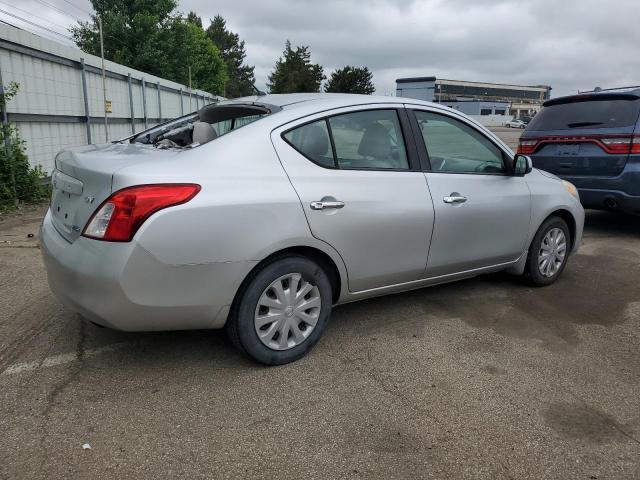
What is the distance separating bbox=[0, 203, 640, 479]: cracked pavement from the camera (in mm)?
2227

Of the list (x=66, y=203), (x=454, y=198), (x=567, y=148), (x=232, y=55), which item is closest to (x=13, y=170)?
(x=66, y=203)

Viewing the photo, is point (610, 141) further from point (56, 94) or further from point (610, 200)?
point (56, 94)

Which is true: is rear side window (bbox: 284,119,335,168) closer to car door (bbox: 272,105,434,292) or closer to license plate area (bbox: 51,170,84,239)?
car door (bbox: 272,105,434,292)

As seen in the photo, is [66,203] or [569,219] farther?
[569,219]

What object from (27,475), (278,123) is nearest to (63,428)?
(27,475)

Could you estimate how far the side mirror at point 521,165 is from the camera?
4.04 meters

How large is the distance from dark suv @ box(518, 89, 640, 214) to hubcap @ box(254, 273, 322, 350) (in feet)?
15.4

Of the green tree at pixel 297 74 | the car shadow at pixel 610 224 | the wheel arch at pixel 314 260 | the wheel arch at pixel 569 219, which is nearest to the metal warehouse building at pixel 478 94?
the green tree at pixel 297 74

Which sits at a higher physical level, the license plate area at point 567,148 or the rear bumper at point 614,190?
the license plate area at point 567,148

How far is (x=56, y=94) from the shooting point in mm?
9008

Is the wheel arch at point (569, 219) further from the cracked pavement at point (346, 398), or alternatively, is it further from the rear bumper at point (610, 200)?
the rear bumper at point (610, 200)

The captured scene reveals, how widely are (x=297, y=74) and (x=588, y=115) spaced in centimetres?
5095

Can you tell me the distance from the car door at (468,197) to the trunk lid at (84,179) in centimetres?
178

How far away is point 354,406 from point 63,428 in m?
1.37
